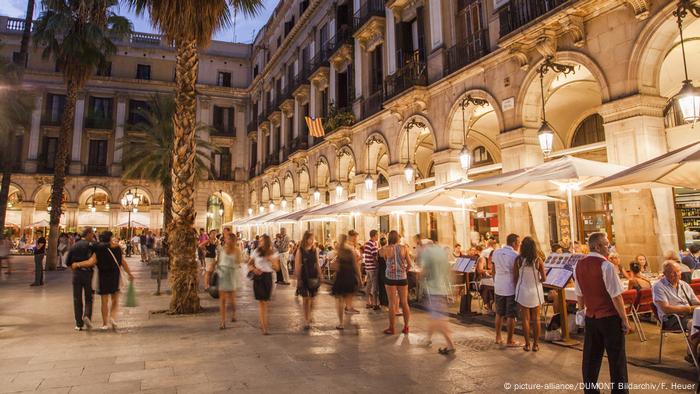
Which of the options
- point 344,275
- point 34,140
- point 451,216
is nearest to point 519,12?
point 451,216

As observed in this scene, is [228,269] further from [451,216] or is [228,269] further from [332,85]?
[332,85]

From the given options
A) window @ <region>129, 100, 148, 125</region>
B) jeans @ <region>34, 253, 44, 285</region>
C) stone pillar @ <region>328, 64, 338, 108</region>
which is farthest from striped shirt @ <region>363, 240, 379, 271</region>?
window @ <region>129, 100, 148, 125</region>

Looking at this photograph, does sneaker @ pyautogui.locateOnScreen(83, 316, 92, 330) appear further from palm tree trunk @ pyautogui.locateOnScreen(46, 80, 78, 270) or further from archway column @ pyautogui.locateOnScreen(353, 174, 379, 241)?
palm tree trunk @ pyautogui.locateOnScreen(46, 80, 78, 270)

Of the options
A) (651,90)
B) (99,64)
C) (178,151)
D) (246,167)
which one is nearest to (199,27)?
(178,151)

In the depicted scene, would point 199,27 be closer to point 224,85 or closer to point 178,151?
point 178,151

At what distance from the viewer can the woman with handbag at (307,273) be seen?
8.06 m

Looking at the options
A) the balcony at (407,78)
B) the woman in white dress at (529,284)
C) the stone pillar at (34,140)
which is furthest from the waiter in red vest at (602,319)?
the stone pillar at (34,140)

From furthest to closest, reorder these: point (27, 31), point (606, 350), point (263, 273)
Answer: point (27, 31)
point (263, 273)
point (606, 350)

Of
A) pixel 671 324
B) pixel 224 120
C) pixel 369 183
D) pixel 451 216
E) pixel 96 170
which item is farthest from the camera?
pixel 224 120

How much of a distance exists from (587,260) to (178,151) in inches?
339

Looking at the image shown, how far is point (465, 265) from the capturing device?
32.2 ft

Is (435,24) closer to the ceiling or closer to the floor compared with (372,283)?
closer to the ceiling

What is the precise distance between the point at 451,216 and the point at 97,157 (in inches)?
1415

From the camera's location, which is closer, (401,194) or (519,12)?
(519,12)
